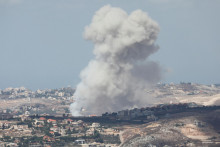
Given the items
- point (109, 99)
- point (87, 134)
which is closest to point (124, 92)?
point (109, 99)

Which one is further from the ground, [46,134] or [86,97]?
[86,97]

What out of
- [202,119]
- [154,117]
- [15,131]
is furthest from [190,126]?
[15,131]

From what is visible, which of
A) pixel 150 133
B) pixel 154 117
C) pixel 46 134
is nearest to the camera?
pixel 150 133

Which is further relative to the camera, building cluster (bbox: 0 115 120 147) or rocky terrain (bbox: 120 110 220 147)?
building cluster (bbox: 0 115 120 147)

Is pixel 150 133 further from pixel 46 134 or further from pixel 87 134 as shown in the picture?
pixel 46 134

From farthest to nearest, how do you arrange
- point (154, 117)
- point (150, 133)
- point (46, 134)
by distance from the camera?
point (154, 117)
point (46, 134)
point (150, 133)

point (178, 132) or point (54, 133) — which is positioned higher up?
point (54, 133)

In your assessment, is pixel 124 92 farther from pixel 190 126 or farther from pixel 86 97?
pixel 190 126

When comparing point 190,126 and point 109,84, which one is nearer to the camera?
point 190,126

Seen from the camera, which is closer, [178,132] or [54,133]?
[178,132]

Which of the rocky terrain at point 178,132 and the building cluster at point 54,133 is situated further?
the building cluster at point 54,133
